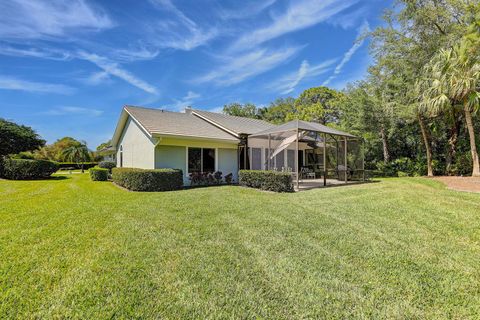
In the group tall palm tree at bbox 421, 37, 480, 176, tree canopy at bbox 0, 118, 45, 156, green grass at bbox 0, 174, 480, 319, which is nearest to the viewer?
green grass at bbox 0, 174, 480, 319

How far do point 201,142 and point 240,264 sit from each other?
11465 millimetres

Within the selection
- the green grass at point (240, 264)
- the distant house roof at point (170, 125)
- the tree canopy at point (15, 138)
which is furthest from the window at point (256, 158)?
the tree canopy at point (15, 138)

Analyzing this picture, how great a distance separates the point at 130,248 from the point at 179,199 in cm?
491

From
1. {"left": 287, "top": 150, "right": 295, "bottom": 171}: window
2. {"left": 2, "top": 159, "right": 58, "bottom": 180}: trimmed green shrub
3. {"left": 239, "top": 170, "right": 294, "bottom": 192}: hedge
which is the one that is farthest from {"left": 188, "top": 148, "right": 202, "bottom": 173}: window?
{"left": 2, "top": 159, "right": 58, "bottom": 180}: trimmed green shrub

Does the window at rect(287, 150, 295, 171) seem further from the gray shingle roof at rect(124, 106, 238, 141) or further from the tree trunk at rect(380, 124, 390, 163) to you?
the tree trunk at rect(380, 124, 390, 163)

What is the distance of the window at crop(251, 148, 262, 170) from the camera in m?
16.6

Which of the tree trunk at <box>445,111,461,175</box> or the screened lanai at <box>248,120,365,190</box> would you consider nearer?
the screened lanai at <box>248,120,365,190</box>

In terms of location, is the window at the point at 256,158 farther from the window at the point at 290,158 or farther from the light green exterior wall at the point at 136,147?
→ the light green exterior wall at the point at 136,147

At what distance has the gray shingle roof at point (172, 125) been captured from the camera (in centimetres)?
1381

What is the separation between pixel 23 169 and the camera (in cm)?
1861

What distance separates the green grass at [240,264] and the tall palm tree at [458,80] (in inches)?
412

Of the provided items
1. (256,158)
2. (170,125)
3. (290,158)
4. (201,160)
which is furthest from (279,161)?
(170,125)

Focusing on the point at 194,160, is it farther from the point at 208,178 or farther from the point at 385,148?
the point at 385,148

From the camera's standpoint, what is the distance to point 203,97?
32219 millimetres
